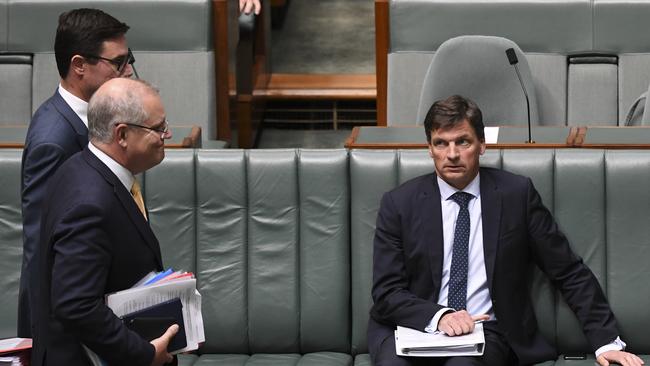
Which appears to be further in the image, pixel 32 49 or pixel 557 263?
pixel 32 49

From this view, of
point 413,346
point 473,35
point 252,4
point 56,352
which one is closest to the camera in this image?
point 56,352

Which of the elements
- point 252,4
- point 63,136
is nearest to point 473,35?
point 252,4

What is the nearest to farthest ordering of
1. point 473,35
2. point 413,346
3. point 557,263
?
point 413,346, point 557,263, point 473,35

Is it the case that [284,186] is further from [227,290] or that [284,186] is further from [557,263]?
[557,263]

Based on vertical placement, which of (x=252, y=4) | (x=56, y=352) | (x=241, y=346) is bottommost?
(x=241, y=346)

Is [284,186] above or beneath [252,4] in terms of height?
beneath

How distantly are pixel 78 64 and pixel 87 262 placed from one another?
1.29 feet

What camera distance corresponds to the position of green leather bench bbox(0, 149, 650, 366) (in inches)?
77.7

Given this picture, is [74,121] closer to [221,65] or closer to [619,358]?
[619,358]

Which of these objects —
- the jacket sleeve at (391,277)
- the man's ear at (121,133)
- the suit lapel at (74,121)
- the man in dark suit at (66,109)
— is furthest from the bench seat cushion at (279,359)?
the man's ear at (121,133)

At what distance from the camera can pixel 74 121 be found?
1569mm

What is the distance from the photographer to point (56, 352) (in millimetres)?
1387

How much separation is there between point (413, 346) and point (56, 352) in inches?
24.4

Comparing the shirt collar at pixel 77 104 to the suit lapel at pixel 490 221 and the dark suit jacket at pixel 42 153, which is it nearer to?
the dark suit jacket at pixel 42 153
